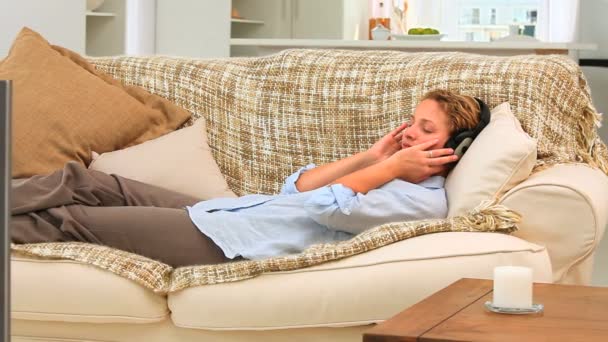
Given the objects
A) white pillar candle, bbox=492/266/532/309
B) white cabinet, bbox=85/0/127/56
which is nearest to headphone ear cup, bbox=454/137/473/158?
white pillar candle, bbox=492/266/532/309

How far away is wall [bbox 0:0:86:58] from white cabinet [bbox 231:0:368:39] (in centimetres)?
203

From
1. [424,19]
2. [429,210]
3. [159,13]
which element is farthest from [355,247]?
[424,19]

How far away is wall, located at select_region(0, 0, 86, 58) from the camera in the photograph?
4.88 meters

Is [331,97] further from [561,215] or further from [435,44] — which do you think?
[435,44]

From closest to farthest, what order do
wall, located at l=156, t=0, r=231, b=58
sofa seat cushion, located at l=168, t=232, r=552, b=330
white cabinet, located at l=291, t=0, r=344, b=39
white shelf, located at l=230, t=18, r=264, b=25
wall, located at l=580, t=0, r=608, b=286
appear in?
sofa seat cushion, located at l=168, t=232, r=552, b=330 < wall, located at l=156, t=0, r=231, b=58 < wall, located at l=580, t=0, r=608, b=286 < white shelf, located at l=230, t=18, r=264, b=25 < white cabinet, located at l=291, t=0, r=344, b=39

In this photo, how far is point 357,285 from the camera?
7.19ft

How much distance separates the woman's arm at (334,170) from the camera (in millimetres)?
2711

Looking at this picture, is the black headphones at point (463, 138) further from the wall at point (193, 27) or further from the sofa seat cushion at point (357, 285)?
the wall at point (193, 27)

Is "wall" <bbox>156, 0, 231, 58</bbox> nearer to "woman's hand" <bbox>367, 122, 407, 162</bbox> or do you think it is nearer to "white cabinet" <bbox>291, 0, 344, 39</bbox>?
"white cabinet" <bbox>291, 0, 344, 39</bbox>

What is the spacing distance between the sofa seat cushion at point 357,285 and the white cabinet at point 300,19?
518 cm

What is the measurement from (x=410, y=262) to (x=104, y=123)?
4.07ft

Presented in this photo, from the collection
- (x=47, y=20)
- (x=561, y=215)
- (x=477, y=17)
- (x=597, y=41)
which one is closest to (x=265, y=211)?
(x=561, y=215)

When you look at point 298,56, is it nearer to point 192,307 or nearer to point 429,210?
point 429,210

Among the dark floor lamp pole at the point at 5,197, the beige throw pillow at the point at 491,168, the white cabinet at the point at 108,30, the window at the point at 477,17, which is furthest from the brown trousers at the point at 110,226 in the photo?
the window at the point at 477,17
